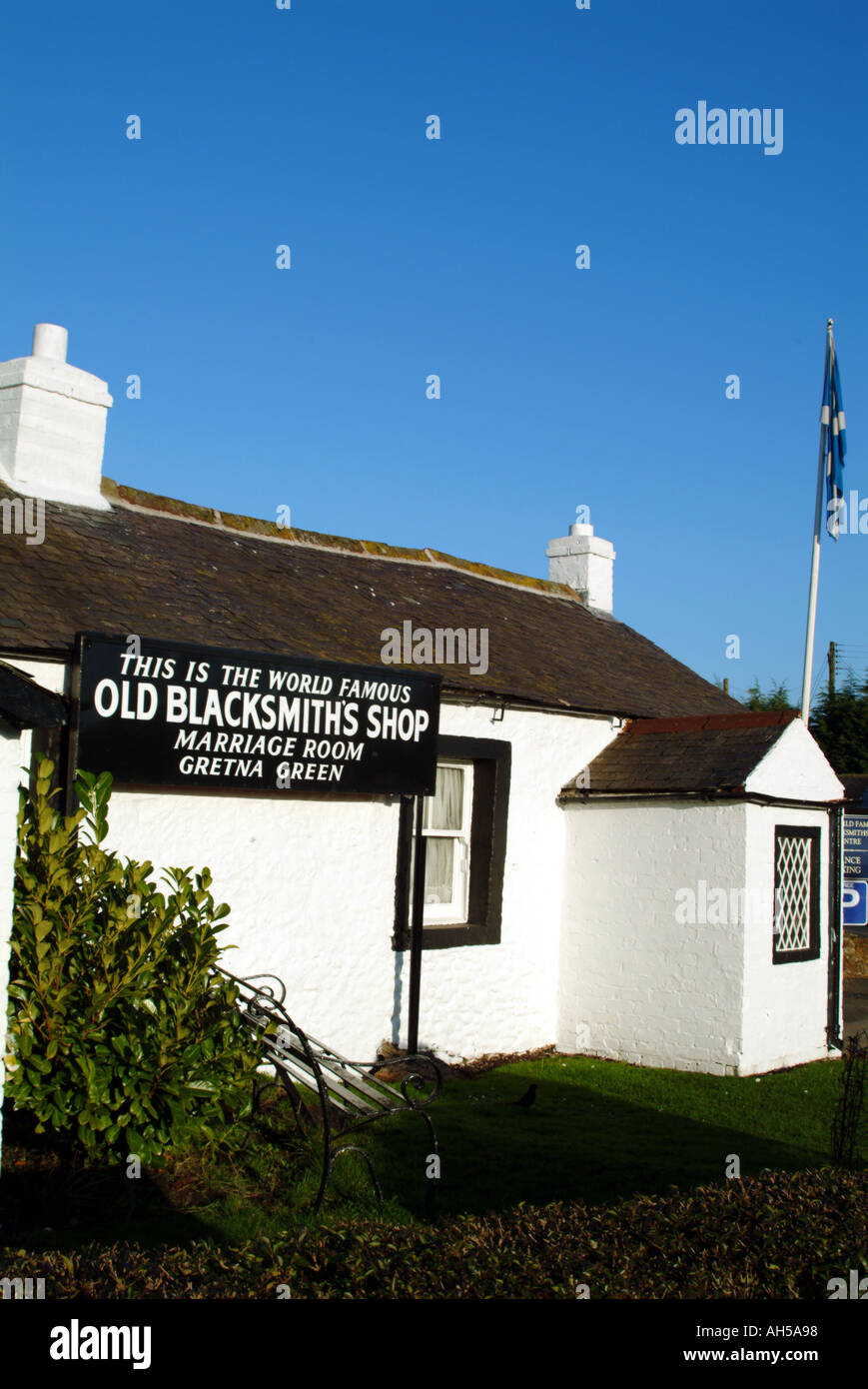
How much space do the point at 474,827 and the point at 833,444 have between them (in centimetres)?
1004

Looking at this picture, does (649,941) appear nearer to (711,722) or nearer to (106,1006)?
(711,722)

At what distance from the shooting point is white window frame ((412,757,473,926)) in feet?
35.3

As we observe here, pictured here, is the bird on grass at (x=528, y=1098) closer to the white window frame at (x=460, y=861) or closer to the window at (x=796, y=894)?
the white window frame at (x=460, y=861)

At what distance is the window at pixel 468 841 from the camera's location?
34.9 ft

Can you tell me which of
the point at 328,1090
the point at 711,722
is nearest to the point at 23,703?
the point at 328,1090

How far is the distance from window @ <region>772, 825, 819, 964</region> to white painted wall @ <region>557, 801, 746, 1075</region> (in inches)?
30.6

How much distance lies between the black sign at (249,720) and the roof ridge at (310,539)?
339 centimetres

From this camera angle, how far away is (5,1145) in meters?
6.82

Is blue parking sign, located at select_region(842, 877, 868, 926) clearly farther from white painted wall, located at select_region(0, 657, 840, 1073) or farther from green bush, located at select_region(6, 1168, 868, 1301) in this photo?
green bush, located at select_region(6, 1168, 868, 1301)

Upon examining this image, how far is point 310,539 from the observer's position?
12820mm

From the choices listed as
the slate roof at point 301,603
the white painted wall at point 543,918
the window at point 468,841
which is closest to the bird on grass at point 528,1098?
the white painted wall at point 543,918

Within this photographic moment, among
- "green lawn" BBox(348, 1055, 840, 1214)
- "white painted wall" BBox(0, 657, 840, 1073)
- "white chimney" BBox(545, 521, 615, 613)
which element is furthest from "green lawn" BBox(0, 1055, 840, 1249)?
"white chimney" BBox(545, 521, 615, 613)
